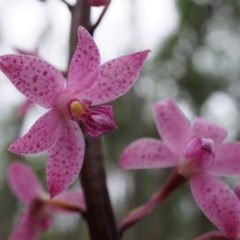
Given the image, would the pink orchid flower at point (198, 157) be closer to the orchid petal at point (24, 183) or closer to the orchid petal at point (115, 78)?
the orchid petal at point (115, 78)

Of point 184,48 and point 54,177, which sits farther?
point 184,48

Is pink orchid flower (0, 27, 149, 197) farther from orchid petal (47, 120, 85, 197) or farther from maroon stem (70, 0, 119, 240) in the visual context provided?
maroon stem (70, 0, 119, 240)

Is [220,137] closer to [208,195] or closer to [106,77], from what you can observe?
[208,195]


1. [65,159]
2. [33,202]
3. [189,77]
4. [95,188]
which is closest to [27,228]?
[33,202]

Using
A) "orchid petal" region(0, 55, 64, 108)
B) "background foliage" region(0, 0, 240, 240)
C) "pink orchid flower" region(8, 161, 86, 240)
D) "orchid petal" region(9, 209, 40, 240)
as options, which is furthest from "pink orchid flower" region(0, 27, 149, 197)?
"background foliage" region(0, 0, 240, 240)

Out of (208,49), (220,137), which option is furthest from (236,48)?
(220,137)

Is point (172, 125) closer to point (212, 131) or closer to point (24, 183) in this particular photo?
point (212, 131)
